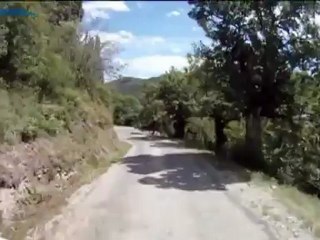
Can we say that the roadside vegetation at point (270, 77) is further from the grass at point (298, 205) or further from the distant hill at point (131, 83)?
the distant hill at point (131, 83)

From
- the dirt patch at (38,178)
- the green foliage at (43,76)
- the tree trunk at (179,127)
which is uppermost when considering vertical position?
the green foliage at (43,76)

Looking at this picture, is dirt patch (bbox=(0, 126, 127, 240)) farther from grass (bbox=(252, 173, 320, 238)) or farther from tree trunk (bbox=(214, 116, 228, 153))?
tree trunk (bbox=(214, 116, 228, 153))

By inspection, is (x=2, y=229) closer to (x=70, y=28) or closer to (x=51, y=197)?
(x=51, y=197)

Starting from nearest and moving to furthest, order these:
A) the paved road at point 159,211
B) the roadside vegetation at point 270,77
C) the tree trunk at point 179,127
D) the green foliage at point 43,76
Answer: the paved road at point 159,211
the green foliage at point 43,76
the roadside vegetation at point 270,77
the tree trunk at point 179,127

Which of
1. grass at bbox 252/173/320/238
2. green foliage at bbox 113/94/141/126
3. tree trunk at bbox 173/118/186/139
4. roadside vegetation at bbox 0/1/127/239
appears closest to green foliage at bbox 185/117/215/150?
tree trunk at bbox 173/118/186/139

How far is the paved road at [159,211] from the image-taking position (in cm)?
1131

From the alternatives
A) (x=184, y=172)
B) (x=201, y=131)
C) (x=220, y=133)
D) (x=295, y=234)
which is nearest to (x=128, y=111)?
(x=201, y=131)

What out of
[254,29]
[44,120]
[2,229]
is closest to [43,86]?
[44,120]

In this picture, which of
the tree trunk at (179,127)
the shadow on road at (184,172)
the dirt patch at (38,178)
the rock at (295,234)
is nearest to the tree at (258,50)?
the shadow on road at (184,172)

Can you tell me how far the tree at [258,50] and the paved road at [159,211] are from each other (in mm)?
6407

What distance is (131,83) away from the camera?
279 feet

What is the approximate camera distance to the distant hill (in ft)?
148

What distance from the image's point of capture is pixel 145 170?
22328 millimetres

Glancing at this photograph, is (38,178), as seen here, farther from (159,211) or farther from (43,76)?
(43,76)
